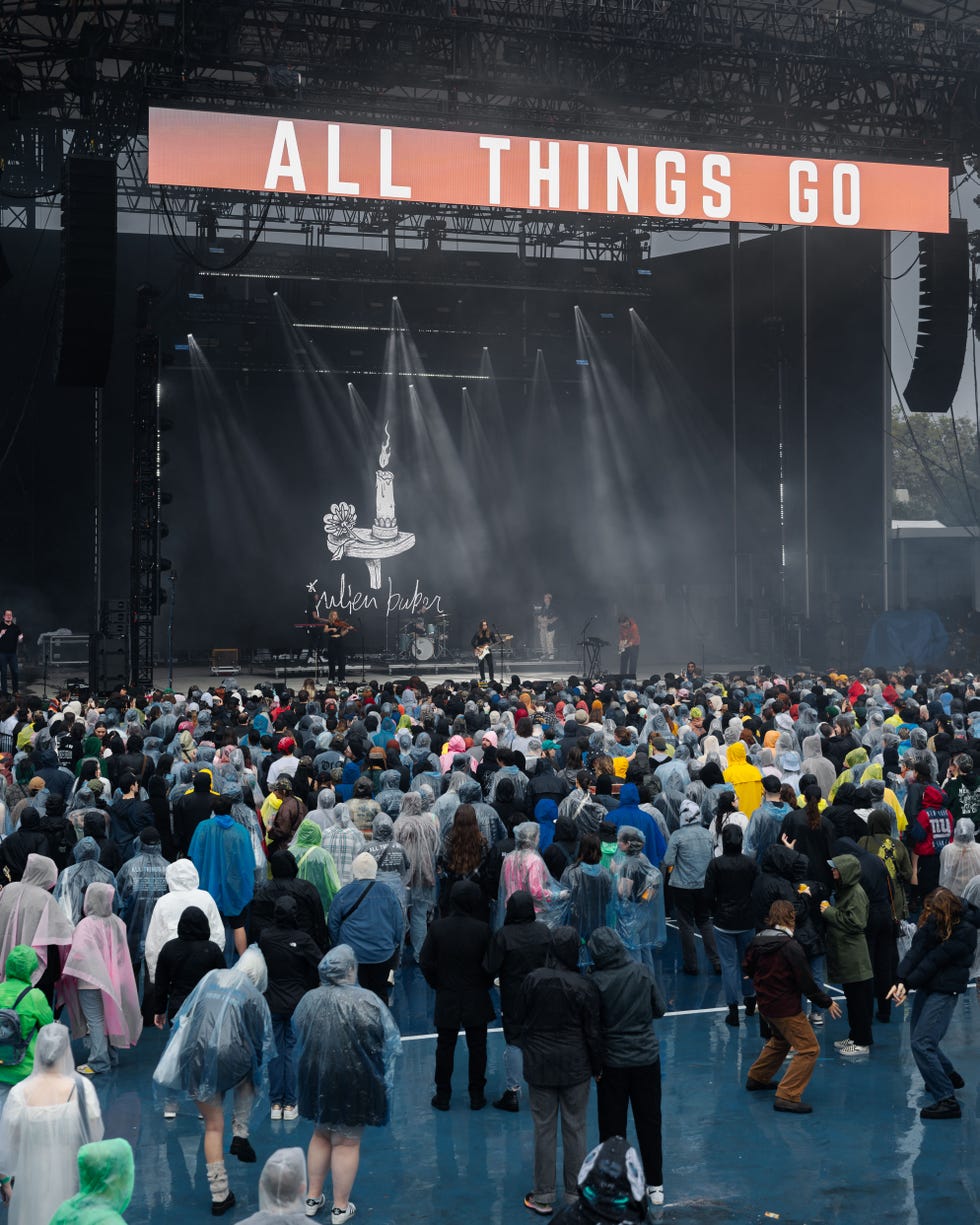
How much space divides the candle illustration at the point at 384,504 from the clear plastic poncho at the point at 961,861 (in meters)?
21.7

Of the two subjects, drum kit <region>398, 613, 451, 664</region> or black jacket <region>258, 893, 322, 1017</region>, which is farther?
drum kit <region>398, 613, 451, 664</region>

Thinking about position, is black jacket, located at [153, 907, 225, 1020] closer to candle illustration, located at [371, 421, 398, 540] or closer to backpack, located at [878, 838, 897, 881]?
backpack, located at [878, 838, 897, 881]

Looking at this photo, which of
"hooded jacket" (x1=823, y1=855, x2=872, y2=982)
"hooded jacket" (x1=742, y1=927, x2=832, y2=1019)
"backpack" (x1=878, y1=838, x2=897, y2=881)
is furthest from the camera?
"backpack" (x1=878, y1=838, x2=897, y2=881)

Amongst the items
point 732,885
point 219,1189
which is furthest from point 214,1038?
point 732,885

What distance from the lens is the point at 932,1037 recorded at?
21.7 feet

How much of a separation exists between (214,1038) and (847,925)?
3.51 meters

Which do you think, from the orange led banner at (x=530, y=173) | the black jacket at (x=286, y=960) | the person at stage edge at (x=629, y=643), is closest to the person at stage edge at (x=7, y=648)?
the orange led banner at (x=530, y=173)

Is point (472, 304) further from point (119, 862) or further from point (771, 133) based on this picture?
point (119, 862)

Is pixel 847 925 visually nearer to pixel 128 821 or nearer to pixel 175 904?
pixel 175 904

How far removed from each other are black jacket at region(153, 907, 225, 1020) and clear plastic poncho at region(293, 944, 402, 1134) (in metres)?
0.87

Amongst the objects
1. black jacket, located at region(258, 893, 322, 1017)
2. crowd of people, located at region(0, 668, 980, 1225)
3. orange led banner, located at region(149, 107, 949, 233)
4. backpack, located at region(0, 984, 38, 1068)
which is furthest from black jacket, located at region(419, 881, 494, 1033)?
orange led banner, located at region(149, 107, 949, 233)

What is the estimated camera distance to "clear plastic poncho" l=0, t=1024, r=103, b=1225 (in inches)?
186

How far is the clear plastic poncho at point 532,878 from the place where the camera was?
24.5 feet

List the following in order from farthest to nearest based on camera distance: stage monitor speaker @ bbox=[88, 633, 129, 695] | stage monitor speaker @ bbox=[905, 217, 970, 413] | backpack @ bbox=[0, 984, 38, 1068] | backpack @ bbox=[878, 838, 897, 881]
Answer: stage monitor speaker @ bbox=[88, 633, 129, 695] < stage monitor speaker @ bbox=[905, 217, 970, 413] < backpack @ bbox=[878, 838, 897, 881] < backpack @ bbox=[0, 984, 38, 1068]
